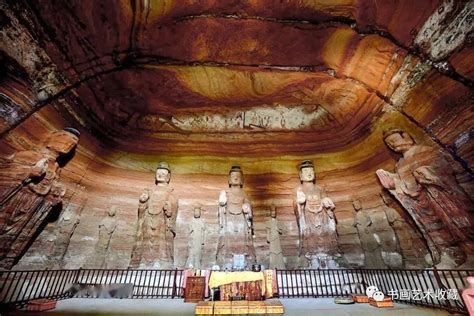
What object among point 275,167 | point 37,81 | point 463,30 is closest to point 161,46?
point 37,81

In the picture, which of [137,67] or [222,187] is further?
[222,187]

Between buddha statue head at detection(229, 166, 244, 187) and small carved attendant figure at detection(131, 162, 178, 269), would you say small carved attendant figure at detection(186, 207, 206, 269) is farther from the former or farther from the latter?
buddha statue head at detection(229, 166, 244, 187)

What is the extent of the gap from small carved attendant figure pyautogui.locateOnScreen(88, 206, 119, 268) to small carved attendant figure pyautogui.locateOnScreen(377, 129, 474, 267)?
882 centimetres

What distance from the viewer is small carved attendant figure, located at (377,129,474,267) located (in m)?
5.53

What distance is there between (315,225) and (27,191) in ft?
27.2

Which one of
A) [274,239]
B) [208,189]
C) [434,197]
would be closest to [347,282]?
[274,239]

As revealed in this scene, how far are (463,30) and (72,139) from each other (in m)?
9.73

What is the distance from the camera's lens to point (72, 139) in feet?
23.1

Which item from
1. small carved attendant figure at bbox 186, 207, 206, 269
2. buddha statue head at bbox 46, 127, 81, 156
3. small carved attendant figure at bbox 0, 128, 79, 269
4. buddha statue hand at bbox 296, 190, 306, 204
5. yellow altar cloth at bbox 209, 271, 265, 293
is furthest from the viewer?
buddha statue hand at bbox 296, 190, 306, 204

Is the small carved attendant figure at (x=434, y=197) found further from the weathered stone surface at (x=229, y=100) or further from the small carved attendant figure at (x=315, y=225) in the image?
the small carved attendant figure at (x=315, y=225)

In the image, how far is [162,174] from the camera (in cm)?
903

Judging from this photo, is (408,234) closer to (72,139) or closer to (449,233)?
(449,233)

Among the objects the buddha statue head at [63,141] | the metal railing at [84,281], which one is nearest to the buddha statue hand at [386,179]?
the metal railing at [84,281]

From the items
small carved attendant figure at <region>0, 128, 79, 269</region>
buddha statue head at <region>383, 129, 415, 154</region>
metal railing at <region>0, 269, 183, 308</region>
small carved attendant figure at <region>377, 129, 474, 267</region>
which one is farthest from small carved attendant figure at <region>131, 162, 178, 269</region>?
buddha statue head at <region>383, 129, 415, 154</region>
